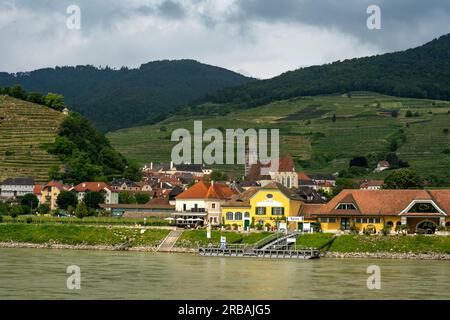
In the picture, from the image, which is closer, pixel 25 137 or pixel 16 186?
pixel 16 186

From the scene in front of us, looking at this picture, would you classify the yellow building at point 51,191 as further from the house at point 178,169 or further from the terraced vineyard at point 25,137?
the house at point 178,169

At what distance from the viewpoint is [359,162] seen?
16125cm

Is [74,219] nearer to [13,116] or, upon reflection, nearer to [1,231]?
[1,231]

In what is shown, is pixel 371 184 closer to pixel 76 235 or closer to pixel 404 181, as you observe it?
pixel 404 181

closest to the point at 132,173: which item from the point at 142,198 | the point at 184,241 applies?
the point at 142,198

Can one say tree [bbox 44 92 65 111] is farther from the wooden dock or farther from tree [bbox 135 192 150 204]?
the wooden dock

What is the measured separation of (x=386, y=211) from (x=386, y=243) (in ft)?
18.9

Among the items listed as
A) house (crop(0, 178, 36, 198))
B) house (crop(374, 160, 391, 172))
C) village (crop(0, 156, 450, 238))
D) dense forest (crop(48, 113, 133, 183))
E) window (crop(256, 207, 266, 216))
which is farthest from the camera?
house (crop(374, 160, 391, 172))

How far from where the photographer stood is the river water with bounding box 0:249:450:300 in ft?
135

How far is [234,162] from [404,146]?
30207mm

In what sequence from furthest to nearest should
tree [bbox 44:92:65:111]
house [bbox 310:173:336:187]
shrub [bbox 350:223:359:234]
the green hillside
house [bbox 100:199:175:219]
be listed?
the green hillside → tree [bbox 44:92:65:111] → house [bbox 310:173:336:187] → house [bbox 100:199:175:219] → shrub [bbox 350:223:359:234]

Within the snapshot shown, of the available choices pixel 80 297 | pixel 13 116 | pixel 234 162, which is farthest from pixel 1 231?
pixel 234 162

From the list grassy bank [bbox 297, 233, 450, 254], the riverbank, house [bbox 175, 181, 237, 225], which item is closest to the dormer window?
the riverbank

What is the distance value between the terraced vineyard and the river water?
61981 mm
